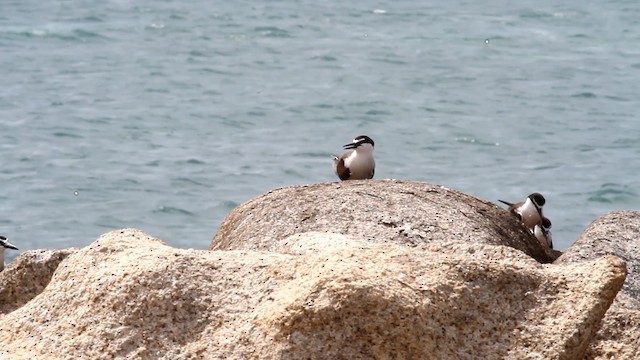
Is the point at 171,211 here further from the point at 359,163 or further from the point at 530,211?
the point at 530,211

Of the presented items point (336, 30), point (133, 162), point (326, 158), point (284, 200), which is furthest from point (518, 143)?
point (284, 200)

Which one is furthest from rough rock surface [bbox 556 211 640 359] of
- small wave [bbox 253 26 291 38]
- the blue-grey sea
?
small wave [bbox 253 26 291 38]

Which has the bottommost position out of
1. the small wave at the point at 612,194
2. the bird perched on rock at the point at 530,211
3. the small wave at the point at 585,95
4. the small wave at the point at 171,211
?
the small wave at the point at 612,194

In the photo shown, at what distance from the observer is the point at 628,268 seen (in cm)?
946

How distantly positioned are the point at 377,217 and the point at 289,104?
30114 mm

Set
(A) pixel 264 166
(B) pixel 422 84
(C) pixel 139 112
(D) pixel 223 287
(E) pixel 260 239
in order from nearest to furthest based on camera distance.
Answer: (D) pixel 223 287 → (E) pixel 260 239 → (A) pixel 264 166 → (C) pixel 139 112 → (B) pixel 422 84

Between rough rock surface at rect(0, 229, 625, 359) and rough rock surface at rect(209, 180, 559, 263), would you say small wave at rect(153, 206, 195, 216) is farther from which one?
rough rock surface at rect(0, 229, 625, 359)

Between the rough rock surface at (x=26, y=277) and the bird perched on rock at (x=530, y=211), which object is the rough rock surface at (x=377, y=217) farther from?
the bird perched on rock at (x=530, y=211)

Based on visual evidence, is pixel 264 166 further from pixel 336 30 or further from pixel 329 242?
pixel 329 242

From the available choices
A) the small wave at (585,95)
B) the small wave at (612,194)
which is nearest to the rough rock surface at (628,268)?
the small wave at (612,194)

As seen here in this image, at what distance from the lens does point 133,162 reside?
33.3 meters

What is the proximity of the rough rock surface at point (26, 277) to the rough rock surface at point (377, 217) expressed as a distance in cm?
160

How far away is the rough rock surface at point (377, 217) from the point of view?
9305 millimetres

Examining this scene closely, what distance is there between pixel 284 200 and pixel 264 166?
21.5 meters
